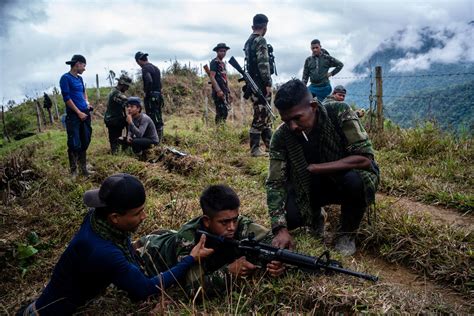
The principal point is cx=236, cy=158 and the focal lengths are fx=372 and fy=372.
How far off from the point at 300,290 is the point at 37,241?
9.65ft

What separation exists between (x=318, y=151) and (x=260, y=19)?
3.72 metres

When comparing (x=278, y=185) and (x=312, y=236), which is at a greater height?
(x=278, y=185)

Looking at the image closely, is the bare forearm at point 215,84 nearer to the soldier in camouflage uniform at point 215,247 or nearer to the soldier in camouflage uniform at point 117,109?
the soldier in camouflage uniform at point 117,109

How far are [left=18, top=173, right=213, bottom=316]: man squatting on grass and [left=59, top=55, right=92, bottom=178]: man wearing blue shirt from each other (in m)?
3.92

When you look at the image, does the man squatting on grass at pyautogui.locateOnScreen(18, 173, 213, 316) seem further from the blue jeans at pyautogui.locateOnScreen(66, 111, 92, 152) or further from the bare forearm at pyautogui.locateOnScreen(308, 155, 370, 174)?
the blue jeans at pyautogui.locateOnScreen(66, 111, 92, 152)

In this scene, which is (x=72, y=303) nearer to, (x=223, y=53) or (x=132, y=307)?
(x=132, y=307)

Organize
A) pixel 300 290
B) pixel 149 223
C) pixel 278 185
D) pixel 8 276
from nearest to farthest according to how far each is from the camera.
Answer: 1. pixel 300 290
2. pixel 278 185
3. pixel 8 276
4. pixel 149 223

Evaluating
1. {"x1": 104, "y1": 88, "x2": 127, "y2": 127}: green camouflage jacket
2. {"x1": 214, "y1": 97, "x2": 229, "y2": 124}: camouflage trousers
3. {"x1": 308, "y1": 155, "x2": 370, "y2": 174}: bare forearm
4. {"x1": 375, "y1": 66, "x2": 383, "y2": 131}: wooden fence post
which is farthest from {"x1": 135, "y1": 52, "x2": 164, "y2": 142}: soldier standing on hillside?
{"x1": 308, "y1": 155, "x2": 370, "y2": 174}: bare forearm

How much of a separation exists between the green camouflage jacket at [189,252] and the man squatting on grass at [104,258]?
14 cm

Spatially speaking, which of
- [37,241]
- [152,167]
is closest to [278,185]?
[37,241]

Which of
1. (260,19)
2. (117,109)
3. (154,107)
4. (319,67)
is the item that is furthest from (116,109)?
(319,67)

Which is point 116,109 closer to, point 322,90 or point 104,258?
point 322,90

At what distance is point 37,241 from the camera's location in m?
3.88

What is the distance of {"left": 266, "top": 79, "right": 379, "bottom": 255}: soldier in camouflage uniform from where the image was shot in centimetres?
284
